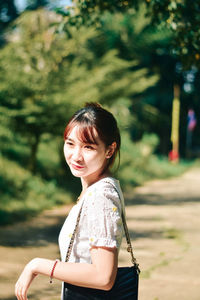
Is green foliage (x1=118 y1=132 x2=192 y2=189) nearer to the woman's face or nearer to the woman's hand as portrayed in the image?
the woman's face

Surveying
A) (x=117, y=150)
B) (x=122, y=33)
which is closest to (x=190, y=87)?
(x=122, y=33)

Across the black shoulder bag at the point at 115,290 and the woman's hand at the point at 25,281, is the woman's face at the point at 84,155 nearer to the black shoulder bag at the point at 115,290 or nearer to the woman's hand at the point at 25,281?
the black shoulder bag at the point at 115,290

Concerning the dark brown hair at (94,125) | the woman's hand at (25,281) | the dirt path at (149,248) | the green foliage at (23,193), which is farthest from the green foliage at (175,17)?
the green foliage at (23,193)

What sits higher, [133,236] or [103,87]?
[103,87]

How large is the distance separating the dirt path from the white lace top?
2.85 metres

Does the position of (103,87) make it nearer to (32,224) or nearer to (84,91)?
(84,91)

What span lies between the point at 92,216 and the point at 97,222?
28 millimetres

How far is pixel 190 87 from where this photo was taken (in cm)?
3516

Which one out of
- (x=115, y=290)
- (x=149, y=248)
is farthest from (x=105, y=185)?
(x=149, y=248)

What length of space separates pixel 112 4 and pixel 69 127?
361 cm

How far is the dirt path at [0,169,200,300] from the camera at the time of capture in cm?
459

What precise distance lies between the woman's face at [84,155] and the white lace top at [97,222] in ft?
0.22

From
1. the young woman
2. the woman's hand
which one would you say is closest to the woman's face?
the young woman

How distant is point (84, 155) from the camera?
1.71 metres
